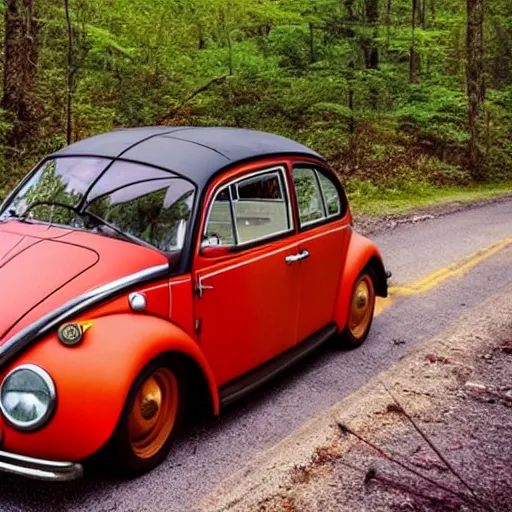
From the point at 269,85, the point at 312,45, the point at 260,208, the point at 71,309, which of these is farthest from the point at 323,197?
the point at 312,45

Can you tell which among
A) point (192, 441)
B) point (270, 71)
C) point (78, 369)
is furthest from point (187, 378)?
point (270, 71)

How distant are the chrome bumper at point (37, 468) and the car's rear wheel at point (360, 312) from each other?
320 centimetres

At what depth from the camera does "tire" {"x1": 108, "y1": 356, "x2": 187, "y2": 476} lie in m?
3.57

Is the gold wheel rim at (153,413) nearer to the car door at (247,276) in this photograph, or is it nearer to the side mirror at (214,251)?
the car door at (247,276)

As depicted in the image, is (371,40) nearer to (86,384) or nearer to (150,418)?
(150,418)

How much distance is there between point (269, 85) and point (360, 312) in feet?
42.3

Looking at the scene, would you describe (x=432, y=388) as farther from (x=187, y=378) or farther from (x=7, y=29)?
(x=7, y=29)

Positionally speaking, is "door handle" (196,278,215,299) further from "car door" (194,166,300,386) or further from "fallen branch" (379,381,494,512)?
"fallen branch" (379,381,494,512)

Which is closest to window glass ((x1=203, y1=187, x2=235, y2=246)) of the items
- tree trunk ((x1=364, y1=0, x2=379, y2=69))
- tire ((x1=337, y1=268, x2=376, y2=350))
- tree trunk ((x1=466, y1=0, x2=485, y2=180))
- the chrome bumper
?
the chrome bumper

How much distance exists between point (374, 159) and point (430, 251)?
7.78m

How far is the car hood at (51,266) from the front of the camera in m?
3.52

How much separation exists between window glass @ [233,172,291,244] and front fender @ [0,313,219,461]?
127cm

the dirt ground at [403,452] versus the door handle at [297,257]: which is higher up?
the door handle at [297,257]

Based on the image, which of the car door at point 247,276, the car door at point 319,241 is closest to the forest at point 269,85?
the car door at point 319,241
